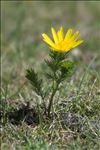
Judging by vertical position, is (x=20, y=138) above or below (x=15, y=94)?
below

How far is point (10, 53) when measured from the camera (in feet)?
17.6

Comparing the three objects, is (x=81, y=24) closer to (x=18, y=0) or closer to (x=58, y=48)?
(x=18, y=0)

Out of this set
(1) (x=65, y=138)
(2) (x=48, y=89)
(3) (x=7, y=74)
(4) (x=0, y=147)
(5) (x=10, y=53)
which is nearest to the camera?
(4) (x=0, y=147)

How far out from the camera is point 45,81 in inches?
163

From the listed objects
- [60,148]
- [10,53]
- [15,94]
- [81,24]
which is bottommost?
[60,148]

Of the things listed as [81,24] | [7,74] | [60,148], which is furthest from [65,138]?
[81,24]

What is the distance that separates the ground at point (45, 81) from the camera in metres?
3.07

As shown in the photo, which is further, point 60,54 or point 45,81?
point 45,81

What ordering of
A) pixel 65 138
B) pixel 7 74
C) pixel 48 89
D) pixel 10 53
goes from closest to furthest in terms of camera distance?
pixel 65 138
pixel 48 89
pixel 7 74
pixel 10 53

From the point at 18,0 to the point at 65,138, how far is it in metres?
3.85

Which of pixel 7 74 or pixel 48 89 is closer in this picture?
pixel 48 89

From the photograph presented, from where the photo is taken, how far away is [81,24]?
6.74 metres

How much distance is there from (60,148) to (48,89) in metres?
0.85

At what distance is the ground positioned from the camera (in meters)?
3.07
